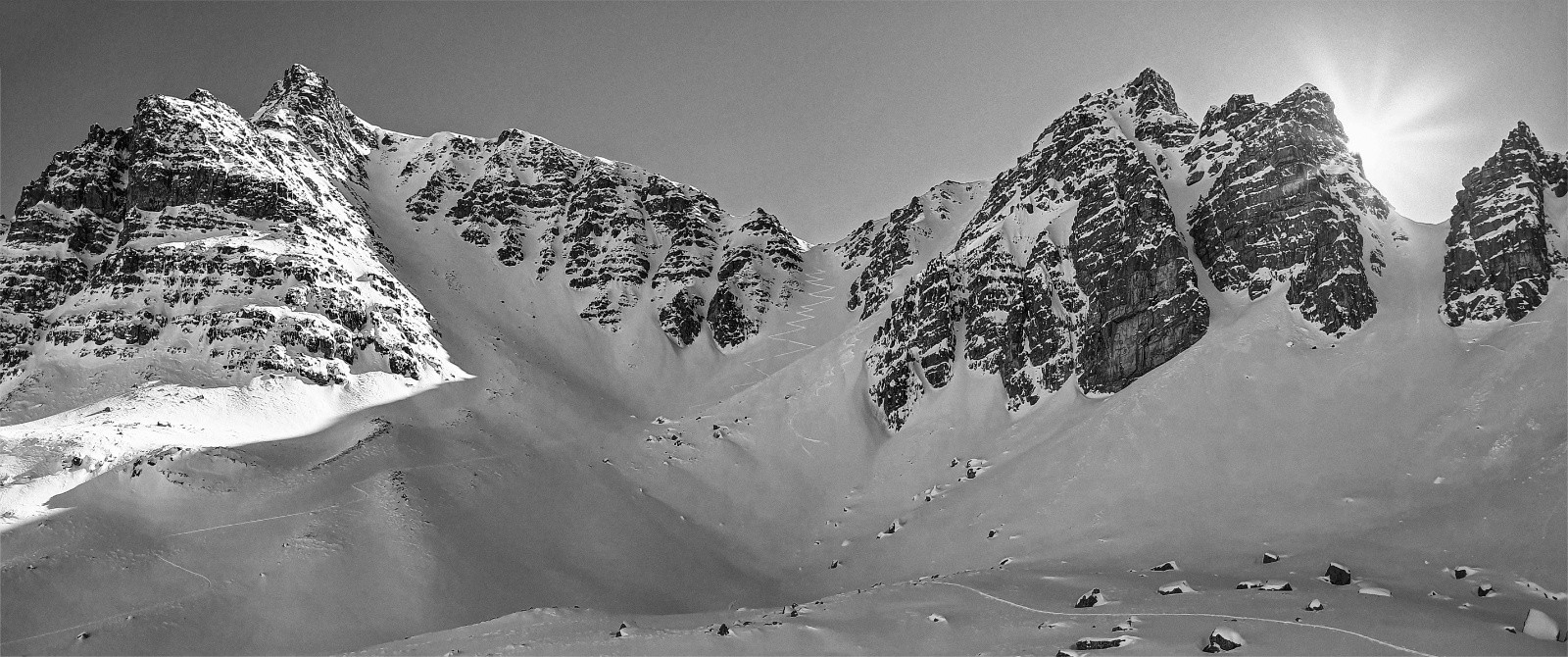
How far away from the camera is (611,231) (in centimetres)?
13950

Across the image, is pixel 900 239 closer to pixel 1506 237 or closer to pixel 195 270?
pixel 1506 237

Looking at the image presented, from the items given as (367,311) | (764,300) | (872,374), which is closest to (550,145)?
(764,300)

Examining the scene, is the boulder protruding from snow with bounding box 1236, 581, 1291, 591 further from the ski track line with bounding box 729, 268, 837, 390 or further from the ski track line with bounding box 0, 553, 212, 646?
the ski track line with bounding box 729, 268, 837, 390

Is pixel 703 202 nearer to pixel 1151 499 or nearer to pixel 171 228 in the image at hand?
pixel 171 228

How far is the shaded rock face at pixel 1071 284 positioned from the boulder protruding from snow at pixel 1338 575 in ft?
117

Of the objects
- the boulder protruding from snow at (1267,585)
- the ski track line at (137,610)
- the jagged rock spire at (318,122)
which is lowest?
the ski track line at (137,610)

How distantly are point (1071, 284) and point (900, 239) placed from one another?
42.9 m

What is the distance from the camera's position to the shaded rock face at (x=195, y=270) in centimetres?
8325

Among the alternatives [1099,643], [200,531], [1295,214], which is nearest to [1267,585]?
[1099,643]

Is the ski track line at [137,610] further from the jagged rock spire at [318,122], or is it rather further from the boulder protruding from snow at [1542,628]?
the jagged rock spire at [318,122]

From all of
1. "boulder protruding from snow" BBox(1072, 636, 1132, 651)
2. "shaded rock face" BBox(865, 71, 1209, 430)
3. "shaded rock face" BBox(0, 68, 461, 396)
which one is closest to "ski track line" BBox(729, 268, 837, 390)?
"shaded rock face" BBox(865, 71, 1209, 430)

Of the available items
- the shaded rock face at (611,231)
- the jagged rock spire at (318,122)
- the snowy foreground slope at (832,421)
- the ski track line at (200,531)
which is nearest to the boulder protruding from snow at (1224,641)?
the snowy foreground slope at (832,421)

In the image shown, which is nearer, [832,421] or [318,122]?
[832,421]

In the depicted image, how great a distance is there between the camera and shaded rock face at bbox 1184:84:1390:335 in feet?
228
